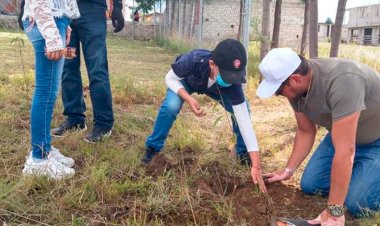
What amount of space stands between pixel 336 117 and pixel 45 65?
1.55m

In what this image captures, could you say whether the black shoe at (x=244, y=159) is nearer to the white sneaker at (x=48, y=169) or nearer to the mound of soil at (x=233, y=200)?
the mound of soil at (x=233, y=200)

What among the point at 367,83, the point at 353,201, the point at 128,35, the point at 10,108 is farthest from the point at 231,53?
the point at 128,35

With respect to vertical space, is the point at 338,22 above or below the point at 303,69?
above

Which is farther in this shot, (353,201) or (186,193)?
(353,201)

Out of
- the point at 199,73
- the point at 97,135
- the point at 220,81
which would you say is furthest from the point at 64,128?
the point at 220,81

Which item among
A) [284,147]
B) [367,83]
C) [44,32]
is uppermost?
[44,32]

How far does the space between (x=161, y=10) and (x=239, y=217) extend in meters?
17.0

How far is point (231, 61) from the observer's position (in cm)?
236

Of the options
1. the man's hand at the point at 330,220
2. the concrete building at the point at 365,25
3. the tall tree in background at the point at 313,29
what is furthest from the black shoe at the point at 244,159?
the concrete building at the point at 365,25

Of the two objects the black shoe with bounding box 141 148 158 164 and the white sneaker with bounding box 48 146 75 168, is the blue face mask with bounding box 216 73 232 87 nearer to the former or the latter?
the black shoe with bounding box 141 148 158 164

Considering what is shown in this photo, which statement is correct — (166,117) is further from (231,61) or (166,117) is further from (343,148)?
(343,148)

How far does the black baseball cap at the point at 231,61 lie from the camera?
2.35m

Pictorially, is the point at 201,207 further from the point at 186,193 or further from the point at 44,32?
the point at 44,32

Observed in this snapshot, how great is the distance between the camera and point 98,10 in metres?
3.13
